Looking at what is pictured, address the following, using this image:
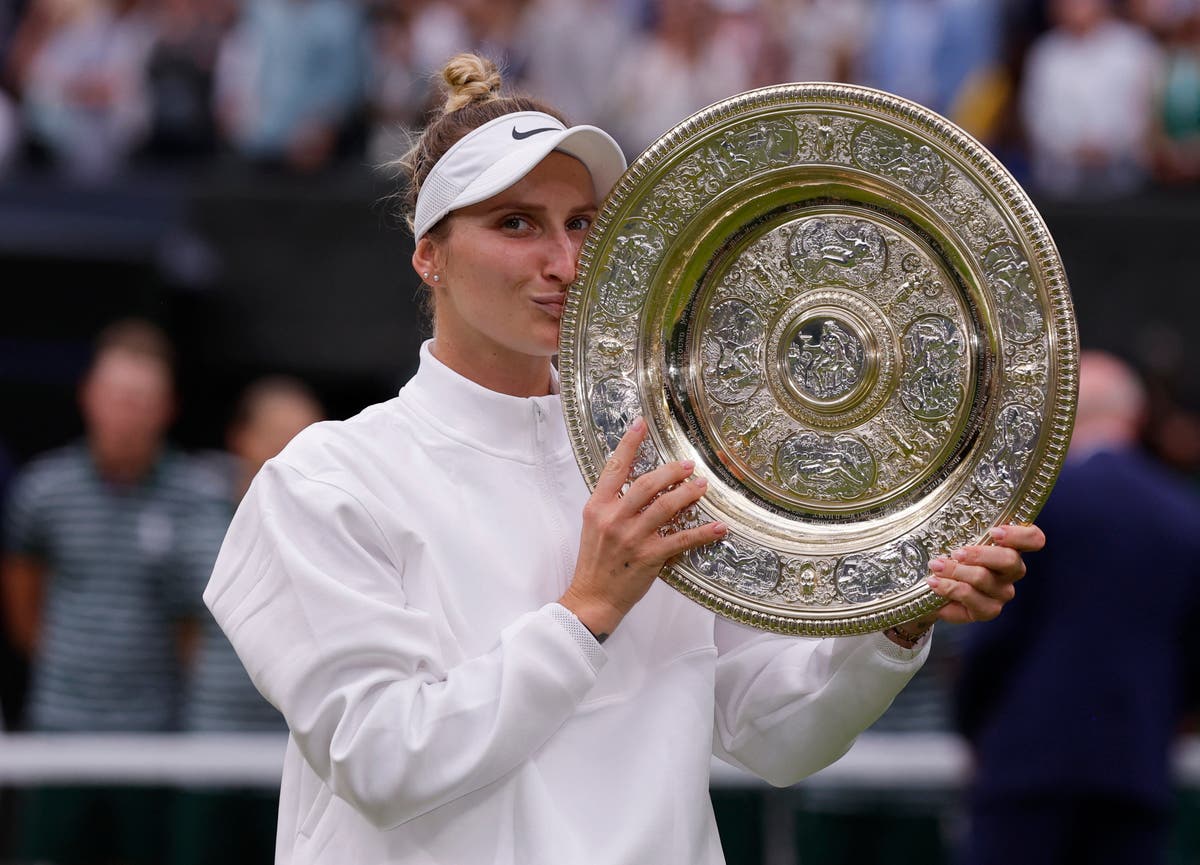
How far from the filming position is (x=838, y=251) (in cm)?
254

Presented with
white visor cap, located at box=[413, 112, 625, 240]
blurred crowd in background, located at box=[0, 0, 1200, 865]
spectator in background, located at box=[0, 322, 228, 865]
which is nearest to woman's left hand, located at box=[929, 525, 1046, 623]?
white visor cap, located at box=[413, 112, 625, 240]

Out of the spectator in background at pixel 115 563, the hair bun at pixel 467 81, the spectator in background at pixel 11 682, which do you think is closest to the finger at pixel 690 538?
the hair bun at pixel 467 81

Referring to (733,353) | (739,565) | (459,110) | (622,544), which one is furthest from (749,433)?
(459,110)

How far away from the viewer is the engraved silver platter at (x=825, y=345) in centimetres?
240

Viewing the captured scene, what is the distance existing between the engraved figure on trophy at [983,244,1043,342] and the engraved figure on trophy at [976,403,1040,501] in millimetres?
96

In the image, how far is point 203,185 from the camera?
870 cm

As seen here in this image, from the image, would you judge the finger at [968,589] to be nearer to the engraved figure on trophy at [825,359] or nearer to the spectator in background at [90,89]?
the engraved figure on trophy at [825,359]

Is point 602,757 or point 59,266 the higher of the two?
point 602,757

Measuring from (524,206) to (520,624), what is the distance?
22.2 inches

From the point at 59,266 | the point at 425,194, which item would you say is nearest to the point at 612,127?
the point at 59,266

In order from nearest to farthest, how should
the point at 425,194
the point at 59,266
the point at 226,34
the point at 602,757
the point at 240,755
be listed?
1. the point at 602,757
2. the point at 425,194
3. the point at 240,755
4. the point at 59,266
5. the point at 226,34

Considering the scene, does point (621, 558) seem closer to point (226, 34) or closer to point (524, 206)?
point (524, 206)

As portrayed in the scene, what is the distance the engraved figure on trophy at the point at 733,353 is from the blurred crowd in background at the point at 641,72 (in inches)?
242

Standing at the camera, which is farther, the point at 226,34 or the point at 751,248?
the point at 226,34
